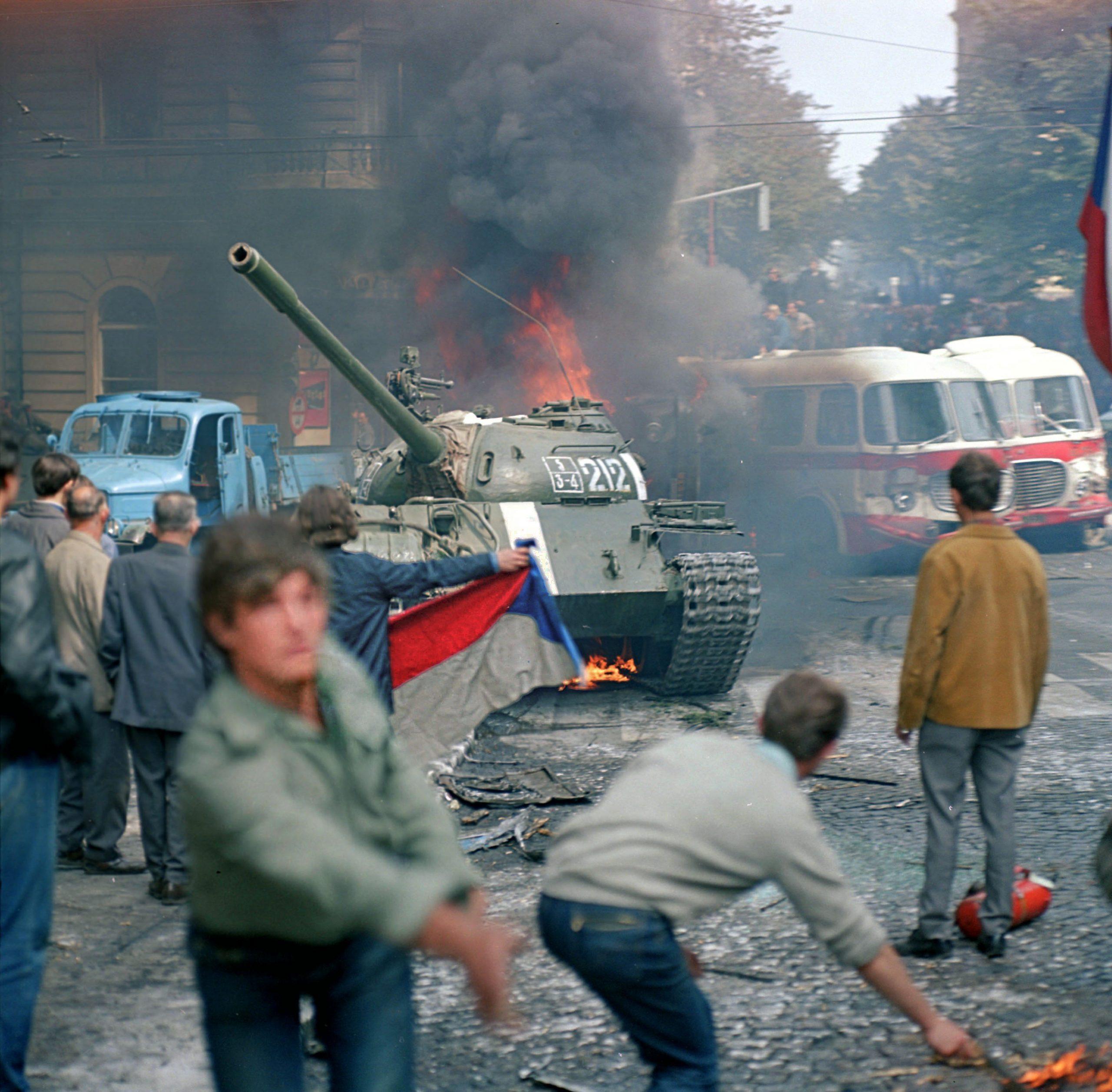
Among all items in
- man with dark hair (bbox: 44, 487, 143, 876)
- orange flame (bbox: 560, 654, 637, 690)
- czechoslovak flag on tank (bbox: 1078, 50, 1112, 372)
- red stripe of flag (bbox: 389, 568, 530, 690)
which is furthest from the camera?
orange flame (bbox: 560, 654, 637, 690)

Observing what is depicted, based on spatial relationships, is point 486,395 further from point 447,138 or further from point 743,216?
point 743,216

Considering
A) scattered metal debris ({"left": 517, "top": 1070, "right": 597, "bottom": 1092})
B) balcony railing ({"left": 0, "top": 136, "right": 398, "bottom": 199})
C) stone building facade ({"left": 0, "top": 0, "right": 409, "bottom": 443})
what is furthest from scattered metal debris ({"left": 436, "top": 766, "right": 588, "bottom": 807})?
balcony railing ({"left": 0, "top": 136, "right": 398, "bottom": 199})

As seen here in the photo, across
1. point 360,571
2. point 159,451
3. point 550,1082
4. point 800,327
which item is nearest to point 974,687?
point 550,1082

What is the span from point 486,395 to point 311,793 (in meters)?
22.0

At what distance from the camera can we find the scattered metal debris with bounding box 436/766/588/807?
705 cm

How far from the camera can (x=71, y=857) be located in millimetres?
Answer: 6320

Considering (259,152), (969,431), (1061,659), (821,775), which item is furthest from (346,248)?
(821,775)

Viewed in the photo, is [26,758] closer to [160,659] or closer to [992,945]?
[160,659]

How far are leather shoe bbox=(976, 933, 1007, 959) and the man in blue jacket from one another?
208 centimetres

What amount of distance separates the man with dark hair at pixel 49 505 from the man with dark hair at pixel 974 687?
3935 millimetres

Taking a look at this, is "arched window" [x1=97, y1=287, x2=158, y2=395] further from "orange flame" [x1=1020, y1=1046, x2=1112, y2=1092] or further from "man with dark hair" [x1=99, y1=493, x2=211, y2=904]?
"orange flame" [x1=1020, y1=1046, x2=1112, y2=1092]

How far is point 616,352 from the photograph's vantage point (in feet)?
77.8

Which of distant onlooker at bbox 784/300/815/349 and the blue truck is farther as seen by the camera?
distant onlooker at bbox 784/300/815/349

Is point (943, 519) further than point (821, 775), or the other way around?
point (943, 519)
